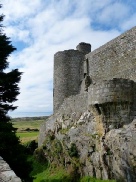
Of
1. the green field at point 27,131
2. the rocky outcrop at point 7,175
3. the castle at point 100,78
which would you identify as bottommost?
the green field at point 27,131

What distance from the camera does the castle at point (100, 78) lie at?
1587 centimetres

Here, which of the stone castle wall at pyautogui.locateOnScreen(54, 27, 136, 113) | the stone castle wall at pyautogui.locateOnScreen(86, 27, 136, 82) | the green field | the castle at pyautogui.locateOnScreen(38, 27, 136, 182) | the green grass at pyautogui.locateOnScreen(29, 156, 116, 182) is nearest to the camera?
the castle at pyautogui.locateOnScreen(38, 27, 136, 182)

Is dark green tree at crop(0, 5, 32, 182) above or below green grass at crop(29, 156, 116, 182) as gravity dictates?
above

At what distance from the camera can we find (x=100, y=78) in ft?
73.8

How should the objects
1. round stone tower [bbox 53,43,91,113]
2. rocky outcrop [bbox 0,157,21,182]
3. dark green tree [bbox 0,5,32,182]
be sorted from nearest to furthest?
rocky outcrop [bbox 0,157,21,182] < dark green tree [bbox 0,5,32,182] < round stone tower [bbox 53,43,91,113]

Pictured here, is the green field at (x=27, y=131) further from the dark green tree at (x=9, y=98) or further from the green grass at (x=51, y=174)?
the green grass at (x=51, y=174)

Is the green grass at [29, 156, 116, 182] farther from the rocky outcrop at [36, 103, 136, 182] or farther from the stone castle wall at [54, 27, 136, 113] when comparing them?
the stone castle wall at [54, 27, 136, 113]

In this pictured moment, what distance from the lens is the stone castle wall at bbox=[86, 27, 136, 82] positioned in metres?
19.3

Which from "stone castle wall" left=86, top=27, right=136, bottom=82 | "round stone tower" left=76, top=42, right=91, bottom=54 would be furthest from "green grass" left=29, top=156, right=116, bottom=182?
"round stone tower" left=76, top=42, right=91, bottom=54

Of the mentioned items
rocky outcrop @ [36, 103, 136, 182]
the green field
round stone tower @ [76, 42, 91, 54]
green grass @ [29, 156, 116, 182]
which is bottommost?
green grass @ [29, 156, 116, 182]

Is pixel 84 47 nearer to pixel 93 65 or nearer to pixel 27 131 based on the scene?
pixel 93 65

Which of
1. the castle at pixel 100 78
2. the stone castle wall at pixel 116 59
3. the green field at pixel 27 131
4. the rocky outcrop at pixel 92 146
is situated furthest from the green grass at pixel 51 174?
the stone castle wall at pixel 116 59

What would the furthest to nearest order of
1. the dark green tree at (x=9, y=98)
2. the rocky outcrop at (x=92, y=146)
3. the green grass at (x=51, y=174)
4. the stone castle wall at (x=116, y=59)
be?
the stone castle wall at (x=116, y=59) < the green grass at (x=51, y=174) < the rocky outcrop at (x=92, y=146) < the dark green tree at (x=9, y=98)

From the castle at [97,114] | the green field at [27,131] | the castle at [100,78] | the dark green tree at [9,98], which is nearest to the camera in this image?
the dark green tree at [9,98]
